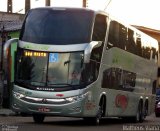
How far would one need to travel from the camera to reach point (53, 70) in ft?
66.7

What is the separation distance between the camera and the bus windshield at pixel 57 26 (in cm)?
2041

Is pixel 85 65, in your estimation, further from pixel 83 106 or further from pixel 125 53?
pixel 125 53

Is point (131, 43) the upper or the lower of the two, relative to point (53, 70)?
upper

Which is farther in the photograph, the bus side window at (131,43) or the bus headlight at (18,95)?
the bus side window at (131,43)

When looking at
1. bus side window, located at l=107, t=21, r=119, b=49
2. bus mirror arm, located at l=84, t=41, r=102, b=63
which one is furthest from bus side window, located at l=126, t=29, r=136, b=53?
bus mirror arm, located at l=84, t=41, r=102, b=63

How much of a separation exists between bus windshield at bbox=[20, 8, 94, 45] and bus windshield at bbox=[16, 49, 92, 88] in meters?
0.48

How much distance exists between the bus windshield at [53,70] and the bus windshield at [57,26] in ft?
1.58

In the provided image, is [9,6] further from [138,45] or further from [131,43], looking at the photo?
[131,43]

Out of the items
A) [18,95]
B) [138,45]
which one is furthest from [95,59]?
[138,45]

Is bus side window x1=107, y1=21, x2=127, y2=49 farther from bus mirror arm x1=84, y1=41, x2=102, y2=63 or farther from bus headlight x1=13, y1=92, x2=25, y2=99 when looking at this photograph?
bus headlight x1=13, y1=92, x2=25, y2=99

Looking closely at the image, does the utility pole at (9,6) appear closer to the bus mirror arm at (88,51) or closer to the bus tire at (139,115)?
the bus tire at (139,115)

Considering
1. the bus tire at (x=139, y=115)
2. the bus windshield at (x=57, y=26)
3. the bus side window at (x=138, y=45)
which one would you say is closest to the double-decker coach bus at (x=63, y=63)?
the bus windshield at (x=57, y=26)

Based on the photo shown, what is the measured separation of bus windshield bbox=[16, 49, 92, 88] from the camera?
20266 mm

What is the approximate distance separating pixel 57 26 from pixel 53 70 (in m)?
1.55
